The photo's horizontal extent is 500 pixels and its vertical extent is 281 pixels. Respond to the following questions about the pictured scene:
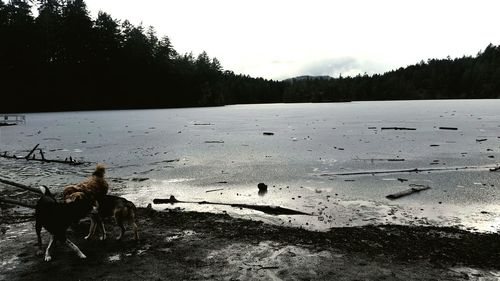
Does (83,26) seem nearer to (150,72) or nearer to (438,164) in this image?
(150,72)

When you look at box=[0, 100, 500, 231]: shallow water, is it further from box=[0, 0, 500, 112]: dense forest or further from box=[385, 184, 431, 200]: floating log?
box=[0, 0, 500, 112]: dense forest

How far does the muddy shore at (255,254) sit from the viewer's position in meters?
7.68

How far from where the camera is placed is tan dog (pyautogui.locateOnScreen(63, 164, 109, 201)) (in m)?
8.69

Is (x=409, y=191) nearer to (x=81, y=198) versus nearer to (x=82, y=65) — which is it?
(x=81, y=198)

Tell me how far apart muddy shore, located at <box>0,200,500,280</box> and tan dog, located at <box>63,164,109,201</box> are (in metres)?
1.21

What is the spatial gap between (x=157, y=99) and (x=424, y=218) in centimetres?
12729

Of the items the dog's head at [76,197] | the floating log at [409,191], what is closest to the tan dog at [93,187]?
the dog's head at [76,197]

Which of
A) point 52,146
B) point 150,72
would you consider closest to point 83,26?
point 150,72

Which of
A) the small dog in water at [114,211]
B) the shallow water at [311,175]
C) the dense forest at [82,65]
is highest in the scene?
the dense forest at [82,65]

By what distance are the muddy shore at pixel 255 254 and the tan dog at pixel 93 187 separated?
1.21 meters

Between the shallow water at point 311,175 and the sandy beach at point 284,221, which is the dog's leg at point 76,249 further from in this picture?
the shallow water at point 311,175

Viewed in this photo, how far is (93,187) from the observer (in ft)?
30.2

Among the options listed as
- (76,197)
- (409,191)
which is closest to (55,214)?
(76,197)

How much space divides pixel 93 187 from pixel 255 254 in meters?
4.11
